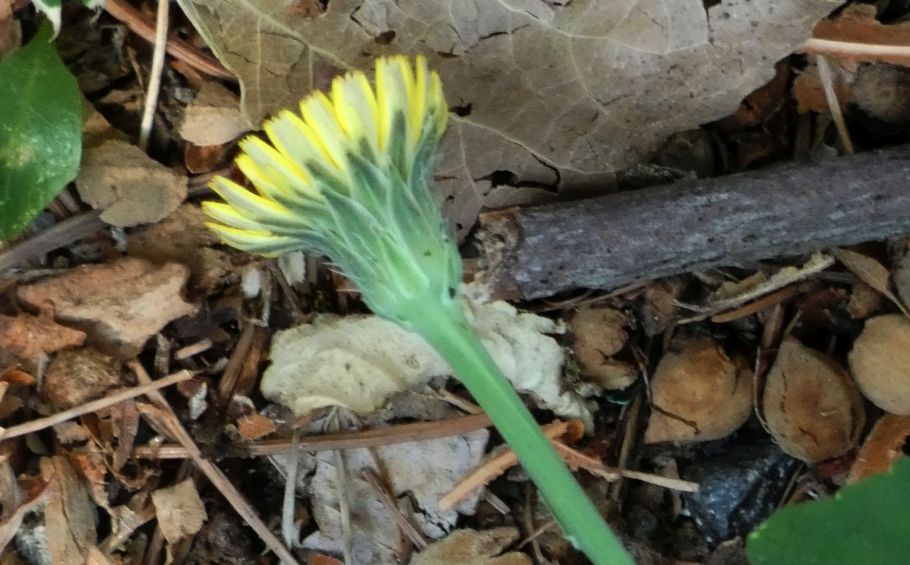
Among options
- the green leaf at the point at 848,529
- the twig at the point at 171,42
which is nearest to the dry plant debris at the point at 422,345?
the twig at the point at 171,42

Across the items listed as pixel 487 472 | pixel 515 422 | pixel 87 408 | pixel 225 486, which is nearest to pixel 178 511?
pixel 225 486

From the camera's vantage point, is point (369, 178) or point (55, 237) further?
point (55, 237)

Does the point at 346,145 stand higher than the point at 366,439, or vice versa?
the point at 346,145

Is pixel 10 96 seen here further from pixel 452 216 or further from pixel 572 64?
pixel 572 64

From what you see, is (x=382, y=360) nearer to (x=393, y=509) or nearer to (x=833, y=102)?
(x=393, y=509)

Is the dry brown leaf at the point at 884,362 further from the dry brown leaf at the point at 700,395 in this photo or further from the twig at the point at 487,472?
the twig at the point at 487,472

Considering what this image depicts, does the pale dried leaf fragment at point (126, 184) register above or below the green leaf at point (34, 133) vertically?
below

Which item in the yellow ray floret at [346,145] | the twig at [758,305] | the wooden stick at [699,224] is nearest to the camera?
the yellow ray floret at [346,145]
